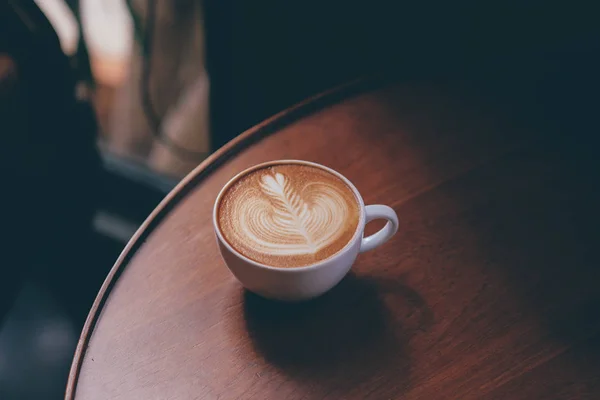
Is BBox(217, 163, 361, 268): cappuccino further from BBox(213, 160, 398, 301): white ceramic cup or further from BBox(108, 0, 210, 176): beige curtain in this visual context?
BBox(108, 0, 210, 176): beige curtain

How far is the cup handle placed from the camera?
1.76 ft

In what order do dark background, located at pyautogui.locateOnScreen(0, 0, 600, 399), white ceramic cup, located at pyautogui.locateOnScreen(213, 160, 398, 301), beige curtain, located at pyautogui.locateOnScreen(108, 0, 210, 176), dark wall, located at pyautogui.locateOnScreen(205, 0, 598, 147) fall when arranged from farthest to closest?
1. beige curtain, located at pyautogui.locateOnScreen(108, 0, 210, 176)
2. dark wall, located at pyautogui.locateOnScreen(205, 0, 598, 147)
3. dark background, located at pyautogui.locateOnScreen(0, 0, 600, 399)
4. white ceramic cup, located at pyautogui.locateOnScreen(213, 160, 398, 301)

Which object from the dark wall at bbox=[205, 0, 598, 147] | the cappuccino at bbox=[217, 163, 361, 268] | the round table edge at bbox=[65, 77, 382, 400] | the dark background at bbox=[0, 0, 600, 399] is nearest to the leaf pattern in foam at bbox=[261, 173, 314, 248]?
the cappuccino at bbox=[217, 163, 361, 268]

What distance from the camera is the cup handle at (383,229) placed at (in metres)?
0.54

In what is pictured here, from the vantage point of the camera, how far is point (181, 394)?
0.48 m

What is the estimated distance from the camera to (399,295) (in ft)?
1.80

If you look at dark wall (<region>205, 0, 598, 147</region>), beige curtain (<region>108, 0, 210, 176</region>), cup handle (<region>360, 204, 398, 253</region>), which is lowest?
beige curtain (<region>108, 0, 210, 176</region>)

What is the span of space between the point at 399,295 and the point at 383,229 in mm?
63

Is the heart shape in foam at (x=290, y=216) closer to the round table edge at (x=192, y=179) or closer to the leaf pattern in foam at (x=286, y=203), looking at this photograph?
the leaf pattern in foam at (x=286, y=203)

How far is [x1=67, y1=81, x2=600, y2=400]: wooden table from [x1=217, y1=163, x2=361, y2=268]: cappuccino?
0.06 meters

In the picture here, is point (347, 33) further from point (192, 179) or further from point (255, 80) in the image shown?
point (192, 179)

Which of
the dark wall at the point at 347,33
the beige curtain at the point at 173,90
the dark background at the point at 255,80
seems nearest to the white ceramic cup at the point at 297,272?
the dark background at the point at 255,80

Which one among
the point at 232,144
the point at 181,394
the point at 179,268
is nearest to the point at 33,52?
the point at 232,144

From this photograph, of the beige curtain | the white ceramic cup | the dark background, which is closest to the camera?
the white ceramic cup
